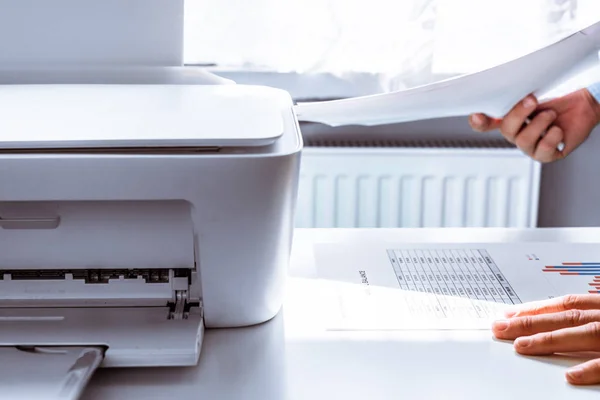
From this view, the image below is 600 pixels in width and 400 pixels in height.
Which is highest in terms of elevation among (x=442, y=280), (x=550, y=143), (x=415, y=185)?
(x=550, y=143)

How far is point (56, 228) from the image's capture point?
2.61ft

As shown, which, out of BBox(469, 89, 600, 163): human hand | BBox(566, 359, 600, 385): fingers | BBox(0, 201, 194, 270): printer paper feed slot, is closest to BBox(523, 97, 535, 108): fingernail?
BBox(469, 89, 600, 163): human hand

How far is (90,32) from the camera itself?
106cm

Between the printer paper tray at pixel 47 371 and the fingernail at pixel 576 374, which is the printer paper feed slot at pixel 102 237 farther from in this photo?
the fingernail at pixel 576 374

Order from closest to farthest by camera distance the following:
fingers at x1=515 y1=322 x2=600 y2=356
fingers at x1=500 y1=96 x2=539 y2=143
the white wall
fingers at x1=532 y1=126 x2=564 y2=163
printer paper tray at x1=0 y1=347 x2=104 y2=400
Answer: printer paper tray at x1=0 y1=347 x2=104 y2=400
fingers at x1=515 y1=322 x2=600 y2=356
the white wall
fingers at x1=500 y1=96 x2=539 y2=143
fingers at x1=532 y1=126 x2=564 y2=163

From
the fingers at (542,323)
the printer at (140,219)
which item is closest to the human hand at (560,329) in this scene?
the fingers at (542,323)

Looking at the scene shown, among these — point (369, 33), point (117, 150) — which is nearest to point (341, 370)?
point (117, 150)

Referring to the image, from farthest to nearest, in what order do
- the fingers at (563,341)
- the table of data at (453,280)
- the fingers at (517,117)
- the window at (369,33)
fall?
the window at (369,33) → the fingers at (517,117) → the table of data at (453,280) → the fingers at (563,341)

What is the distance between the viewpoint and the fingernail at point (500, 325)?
2.82ft

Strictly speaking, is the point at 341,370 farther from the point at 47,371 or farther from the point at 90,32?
the point at 90,32

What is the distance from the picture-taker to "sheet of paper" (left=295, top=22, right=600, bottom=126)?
101 centimetres

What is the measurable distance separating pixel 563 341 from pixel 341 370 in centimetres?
23

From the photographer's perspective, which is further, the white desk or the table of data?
the table of data

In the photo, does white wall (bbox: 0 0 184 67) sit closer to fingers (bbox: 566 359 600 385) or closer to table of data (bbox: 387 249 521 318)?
table of data (bbox: 387 249 521 318)
